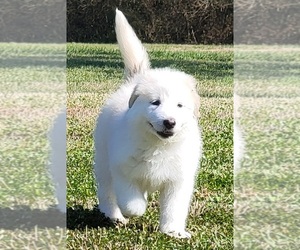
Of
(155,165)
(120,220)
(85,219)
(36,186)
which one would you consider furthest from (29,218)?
(155,165)

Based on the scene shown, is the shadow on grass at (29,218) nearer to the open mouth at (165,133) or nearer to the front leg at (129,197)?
the front leg at (129,197)

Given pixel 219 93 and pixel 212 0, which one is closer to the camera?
pixel 219 93

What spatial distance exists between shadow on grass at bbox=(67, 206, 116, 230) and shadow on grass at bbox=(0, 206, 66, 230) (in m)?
0.24

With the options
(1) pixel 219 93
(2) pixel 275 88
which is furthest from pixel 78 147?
(1) pixel 219 93

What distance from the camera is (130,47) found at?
4.32 meters

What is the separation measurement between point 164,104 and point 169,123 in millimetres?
125

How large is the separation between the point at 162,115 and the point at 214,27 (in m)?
18.0

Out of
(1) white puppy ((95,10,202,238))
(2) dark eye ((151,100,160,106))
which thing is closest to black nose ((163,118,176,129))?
(1) white puppy ((95,10,202,238))

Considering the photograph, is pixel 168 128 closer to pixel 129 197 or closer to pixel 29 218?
pixel 129 197

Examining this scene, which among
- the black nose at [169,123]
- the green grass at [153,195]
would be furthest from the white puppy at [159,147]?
the green grass at [153,195]

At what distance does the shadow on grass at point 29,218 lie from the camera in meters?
3.65

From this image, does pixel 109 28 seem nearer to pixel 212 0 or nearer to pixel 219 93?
pixel 212 0

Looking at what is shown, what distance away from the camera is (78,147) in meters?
6.51

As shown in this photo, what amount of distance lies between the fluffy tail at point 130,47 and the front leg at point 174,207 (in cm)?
73
